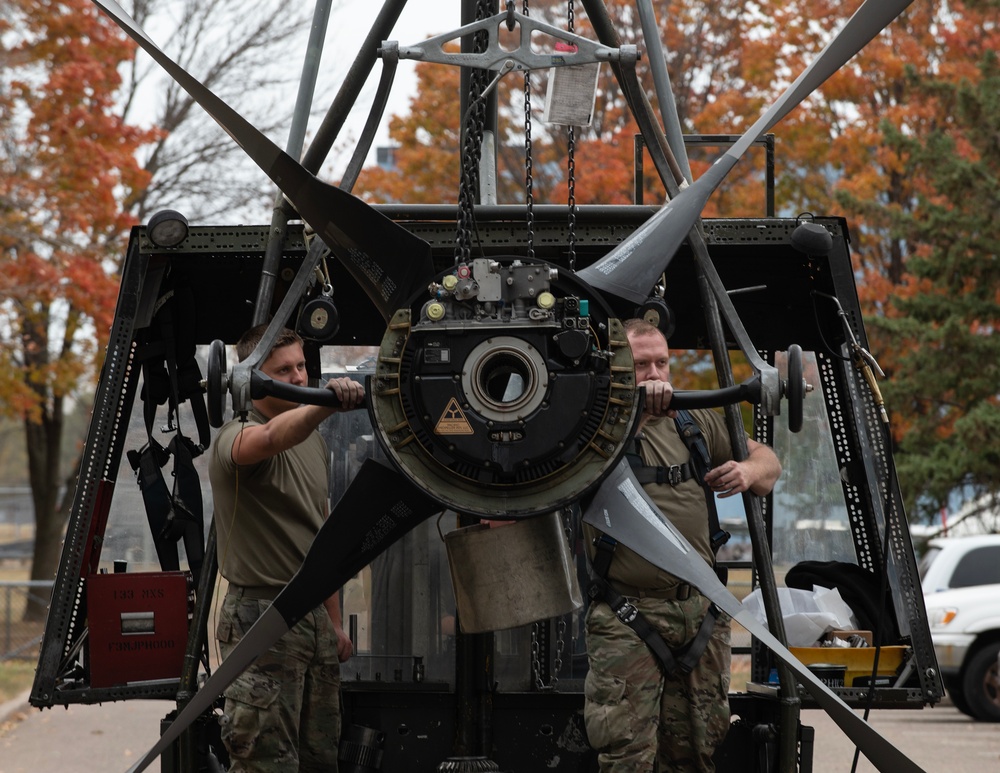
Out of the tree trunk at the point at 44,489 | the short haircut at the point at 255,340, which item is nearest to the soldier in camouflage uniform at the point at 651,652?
the short haircut at the point at 255,340

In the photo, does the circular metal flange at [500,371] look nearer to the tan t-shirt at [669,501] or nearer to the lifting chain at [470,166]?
the lifting chain at [470,166]

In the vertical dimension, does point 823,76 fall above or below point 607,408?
above

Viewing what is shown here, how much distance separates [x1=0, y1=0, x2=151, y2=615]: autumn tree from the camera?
13.6 m

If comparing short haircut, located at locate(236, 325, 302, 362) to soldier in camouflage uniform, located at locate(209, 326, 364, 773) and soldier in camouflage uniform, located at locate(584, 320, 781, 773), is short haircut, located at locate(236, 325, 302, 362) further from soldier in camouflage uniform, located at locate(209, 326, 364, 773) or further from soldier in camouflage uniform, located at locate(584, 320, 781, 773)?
soldier in camouflage uniform, located at locate(584, 320, 781, 773)

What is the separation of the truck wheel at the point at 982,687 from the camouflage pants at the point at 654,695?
8.93 metres

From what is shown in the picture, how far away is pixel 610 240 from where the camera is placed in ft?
16.7

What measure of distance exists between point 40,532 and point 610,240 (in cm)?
1521

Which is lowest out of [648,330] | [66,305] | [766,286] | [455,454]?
[455,454]

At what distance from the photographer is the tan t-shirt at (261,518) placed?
16.2 feet

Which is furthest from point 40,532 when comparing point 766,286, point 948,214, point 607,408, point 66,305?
point 607,408

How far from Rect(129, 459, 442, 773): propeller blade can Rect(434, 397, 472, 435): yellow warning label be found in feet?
0.75

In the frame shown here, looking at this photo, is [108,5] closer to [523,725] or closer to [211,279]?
[211,279]

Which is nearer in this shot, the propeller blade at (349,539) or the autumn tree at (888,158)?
the propeller blade at (349,539)

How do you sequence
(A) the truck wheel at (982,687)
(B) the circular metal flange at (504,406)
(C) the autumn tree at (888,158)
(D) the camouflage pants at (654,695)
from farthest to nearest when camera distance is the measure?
(C) the autumn tree at (888,158) → (A) the truck wheel at (982,687) → (D) the camouflage pants at (654,695) → (B) the circular metal flange at (504,406)
